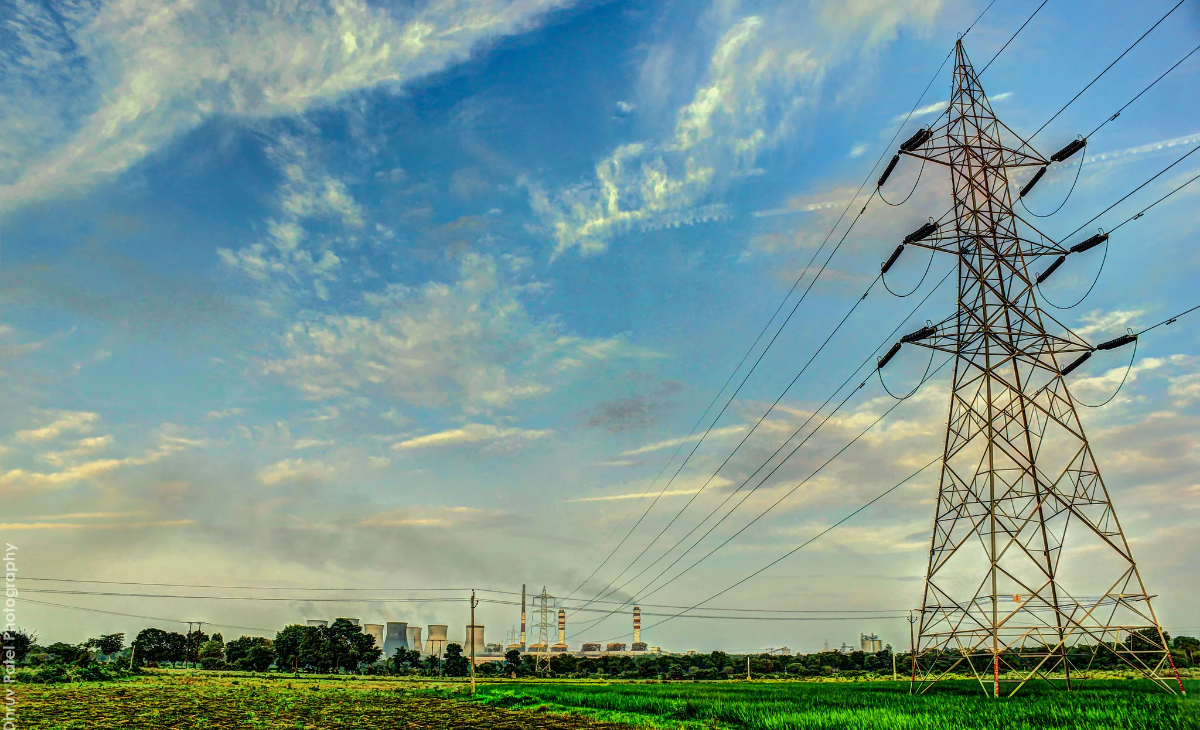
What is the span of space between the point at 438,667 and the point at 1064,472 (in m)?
134

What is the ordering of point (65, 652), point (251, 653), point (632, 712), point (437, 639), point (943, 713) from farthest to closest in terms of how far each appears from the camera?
1. point (437, 639)
2. point (251, 653)
3. point (65, 652)
4. point (632, 712)
5. point (943, 713)

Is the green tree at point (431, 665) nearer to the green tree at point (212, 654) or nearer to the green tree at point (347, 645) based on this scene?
the green tree at point (347, 645)

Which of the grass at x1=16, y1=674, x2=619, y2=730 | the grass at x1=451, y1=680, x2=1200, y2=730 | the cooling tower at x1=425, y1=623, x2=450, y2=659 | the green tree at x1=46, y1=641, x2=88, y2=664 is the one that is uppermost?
the grass at x1=451, y1=680, x2=1200, y2=730

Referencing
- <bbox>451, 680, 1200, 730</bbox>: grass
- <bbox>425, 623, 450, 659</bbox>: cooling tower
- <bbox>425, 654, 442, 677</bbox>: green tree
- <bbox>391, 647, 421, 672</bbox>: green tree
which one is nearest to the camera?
<bbox>451, 680, 1200, 730</bbox>: grass

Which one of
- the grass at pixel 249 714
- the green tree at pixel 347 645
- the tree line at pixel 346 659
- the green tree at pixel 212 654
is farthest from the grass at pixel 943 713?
the green tree at pixel 212 654

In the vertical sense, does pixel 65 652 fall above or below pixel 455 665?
above

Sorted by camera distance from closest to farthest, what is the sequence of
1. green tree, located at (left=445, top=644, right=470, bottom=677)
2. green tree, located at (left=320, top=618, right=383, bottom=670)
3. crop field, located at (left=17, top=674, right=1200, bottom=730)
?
crop field, located at (left=17, top=674, right=1200, bottom=730), green tree, located at (left=320, top=618, right=383, bottom=670), green tree, located at (left=445, top=644, right=470, bottom=677)

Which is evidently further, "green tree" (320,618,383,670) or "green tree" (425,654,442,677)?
"green tree" (425,654,442,677)

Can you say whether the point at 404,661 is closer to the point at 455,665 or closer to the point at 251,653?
the point at 455,665

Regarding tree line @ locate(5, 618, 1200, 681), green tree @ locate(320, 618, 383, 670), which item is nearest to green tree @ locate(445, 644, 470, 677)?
tree line @ locate(5, 618, 1200, 681)

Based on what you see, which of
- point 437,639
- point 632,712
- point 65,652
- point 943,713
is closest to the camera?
point 943,713

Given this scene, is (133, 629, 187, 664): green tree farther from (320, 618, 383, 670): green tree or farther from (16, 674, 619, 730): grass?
(16, 674, 619, 730): grass

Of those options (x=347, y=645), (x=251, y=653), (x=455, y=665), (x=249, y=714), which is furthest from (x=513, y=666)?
(x=249, y=714)

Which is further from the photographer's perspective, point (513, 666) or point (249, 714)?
point (513, 666)
